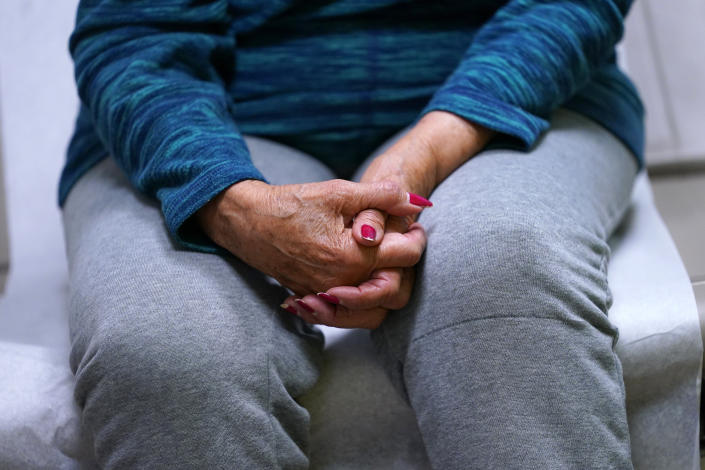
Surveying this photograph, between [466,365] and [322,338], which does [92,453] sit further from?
[466,365]

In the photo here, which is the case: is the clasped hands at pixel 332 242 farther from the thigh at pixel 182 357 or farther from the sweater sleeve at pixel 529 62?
the sweater sleeve at pixel 529 62

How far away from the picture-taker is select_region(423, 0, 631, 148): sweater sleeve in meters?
0.78

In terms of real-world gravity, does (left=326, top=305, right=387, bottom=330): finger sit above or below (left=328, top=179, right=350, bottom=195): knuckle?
below

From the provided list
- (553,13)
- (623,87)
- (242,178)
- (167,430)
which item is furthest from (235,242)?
(623,87)

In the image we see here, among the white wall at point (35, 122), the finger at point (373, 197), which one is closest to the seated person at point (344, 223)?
the finger at point (373, 197)

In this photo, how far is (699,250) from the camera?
1009 mm

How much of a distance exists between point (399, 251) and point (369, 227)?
4 centimetres

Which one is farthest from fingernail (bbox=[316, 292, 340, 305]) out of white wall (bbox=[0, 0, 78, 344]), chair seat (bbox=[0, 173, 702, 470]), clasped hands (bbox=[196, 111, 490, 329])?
white wall (bbox=[0, 0, 78, 344])

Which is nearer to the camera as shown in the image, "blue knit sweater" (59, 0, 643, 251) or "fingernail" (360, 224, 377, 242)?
"fingernail" (360, 224, 377, 242)

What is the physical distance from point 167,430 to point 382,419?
25 centimetres

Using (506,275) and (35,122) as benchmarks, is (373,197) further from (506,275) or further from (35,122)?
(35,122)

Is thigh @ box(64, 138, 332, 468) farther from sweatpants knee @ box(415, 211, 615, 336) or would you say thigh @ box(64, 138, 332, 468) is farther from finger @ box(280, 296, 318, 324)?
sweatpants knee @ box(415, 211, 615, 336)

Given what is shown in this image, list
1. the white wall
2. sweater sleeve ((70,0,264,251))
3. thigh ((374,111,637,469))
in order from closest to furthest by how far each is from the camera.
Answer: thigh ((374,111,637,469)), sweater sleeve ((70,0,264,251)), the white wall

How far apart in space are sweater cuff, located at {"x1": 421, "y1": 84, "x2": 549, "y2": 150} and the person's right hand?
0.46 ft
